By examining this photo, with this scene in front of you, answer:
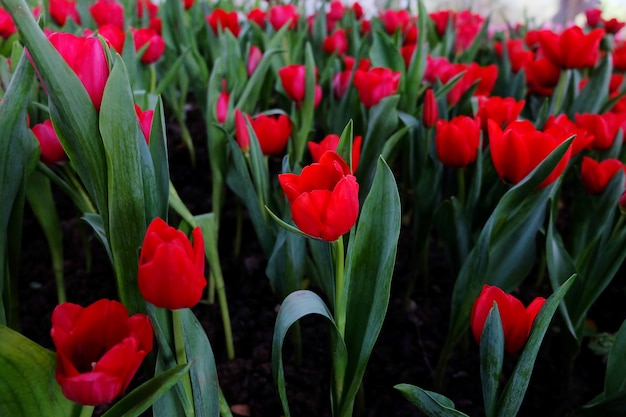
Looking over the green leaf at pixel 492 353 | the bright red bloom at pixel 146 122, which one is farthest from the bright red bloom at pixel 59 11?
the green leaf at pixel 492 353

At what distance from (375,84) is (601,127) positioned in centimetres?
38

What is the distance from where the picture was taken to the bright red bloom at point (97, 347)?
0.43 meters

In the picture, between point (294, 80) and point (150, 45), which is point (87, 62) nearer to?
point (294, 80)

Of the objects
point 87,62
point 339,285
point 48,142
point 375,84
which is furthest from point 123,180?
point 375,84

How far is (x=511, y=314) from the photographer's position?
0.58 meters

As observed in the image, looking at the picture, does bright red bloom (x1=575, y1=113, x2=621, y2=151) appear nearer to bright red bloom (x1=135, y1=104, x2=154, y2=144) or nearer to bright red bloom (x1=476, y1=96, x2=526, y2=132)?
bright red bloom (x1=476, y1=96, x2=526, y2=132)

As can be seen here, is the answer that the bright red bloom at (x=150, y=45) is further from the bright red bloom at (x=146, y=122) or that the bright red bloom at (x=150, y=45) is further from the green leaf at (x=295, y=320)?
the green leaf at (x=295, y=320)

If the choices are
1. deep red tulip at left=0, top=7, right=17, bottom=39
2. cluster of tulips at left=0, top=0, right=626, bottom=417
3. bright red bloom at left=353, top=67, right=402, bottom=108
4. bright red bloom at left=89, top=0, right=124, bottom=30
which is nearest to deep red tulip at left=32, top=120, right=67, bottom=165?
cluster of tulips at left=0, top=0, right=626, bottom=417

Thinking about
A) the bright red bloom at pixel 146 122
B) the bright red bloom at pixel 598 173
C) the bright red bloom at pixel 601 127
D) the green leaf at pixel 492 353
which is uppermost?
the bright red bloom at pixel 146 122

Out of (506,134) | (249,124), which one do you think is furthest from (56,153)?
(506,134)

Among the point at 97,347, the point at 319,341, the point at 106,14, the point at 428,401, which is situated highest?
the point at 106,14

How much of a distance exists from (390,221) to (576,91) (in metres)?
0.97

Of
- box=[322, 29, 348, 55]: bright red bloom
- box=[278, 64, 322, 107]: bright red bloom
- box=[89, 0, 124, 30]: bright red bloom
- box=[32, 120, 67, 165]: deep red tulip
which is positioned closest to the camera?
box=[32, 120, 67, 165]: deep red tulip

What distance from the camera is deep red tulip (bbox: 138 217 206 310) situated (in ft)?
1.45
